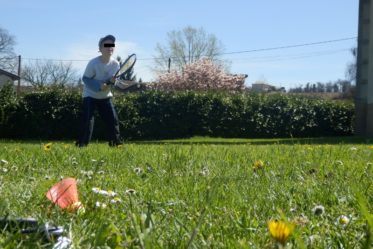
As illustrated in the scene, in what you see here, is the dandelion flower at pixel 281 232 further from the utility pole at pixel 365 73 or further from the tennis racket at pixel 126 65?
the utility pole at pixel 365 73

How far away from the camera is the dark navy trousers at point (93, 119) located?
8.97m

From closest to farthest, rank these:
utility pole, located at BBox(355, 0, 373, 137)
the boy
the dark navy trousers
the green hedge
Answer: the dark navy trousers, the boy, utility pole, located at BBox(355, 0, 373, 137), the green hedge

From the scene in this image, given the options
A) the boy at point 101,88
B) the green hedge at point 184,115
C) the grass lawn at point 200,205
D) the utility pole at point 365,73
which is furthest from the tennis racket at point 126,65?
the utility pole at point 365,73

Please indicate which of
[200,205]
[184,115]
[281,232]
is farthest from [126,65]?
[184,115]

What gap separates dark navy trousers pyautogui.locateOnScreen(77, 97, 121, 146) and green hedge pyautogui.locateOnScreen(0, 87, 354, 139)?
12272 mm

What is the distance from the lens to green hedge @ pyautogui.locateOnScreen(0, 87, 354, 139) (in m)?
21.4

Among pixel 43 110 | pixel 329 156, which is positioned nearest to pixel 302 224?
pixel 329 156

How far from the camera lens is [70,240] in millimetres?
1404

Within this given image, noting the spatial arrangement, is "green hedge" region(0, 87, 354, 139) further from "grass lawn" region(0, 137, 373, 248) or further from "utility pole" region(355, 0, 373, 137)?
"grass lawn" region(0, 137, 373, 248)

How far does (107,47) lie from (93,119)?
3.63 ft

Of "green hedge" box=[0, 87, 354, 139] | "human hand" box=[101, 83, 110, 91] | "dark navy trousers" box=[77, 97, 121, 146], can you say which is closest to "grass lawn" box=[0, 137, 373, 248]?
"dark navy trousers" box=[77, 97, 121, 146]

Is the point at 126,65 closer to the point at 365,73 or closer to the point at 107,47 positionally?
the point at 107,47

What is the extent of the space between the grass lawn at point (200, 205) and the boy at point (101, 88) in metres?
4.50

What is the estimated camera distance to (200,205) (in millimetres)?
2391
